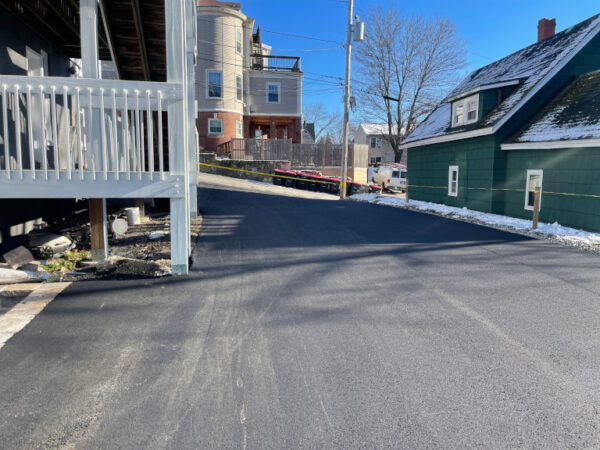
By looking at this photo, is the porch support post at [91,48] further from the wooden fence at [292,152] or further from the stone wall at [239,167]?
the wooden fence at [292,152]

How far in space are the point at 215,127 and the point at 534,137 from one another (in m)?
21.2

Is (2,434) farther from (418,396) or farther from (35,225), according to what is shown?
(35,225)

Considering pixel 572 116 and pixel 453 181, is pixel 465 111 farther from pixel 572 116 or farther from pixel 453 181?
pixel 572 116

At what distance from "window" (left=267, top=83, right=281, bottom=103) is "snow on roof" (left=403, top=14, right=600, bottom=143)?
15039 mm

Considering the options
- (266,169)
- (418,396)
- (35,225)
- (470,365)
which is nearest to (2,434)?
(418,396)

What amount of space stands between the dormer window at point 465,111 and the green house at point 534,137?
0.13 ft

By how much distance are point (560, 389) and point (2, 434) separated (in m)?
3.65

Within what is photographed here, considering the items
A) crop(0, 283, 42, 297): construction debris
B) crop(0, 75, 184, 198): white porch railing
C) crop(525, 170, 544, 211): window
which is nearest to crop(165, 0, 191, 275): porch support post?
crop(0, 75, 184, 198): white porch railing

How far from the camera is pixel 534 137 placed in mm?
12414

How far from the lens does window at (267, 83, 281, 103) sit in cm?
3047

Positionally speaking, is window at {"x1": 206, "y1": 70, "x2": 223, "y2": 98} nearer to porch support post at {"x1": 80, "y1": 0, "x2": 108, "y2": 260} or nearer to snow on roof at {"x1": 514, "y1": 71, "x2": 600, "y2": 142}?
snow on roof at {"x1": 514, "y1": 71, "x2": 600, "y2": 142}

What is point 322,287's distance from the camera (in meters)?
5.20

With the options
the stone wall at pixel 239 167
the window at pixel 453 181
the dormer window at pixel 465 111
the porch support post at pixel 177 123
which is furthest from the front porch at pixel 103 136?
the stone wall at pixel 239 167

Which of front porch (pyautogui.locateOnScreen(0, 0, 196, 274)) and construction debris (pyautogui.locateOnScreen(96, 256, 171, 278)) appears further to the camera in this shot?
construction debris (pyautogui.locateOnScreen(96, 256, 171, 278))
